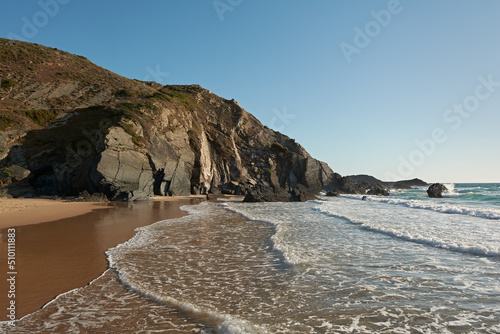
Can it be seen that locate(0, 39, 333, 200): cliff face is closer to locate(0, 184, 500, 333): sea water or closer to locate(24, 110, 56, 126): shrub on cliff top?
locate(24, 110, 56, 126): shrub on cliff top

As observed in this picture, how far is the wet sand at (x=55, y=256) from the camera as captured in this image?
228 inches

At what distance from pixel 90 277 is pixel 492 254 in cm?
1209

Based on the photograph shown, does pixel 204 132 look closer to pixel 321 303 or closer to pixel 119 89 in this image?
pixel 119 89

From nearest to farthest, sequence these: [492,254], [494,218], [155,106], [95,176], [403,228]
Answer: [492,254], [403,228], [494,218], [95,176], [155,106]

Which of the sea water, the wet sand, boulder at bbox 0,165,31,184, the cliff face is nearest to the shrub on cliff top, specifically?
the cliff face

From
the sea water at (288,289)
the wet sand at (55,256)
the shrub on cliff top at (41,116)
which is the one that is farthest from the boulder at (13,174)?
the sea water at (288,289)

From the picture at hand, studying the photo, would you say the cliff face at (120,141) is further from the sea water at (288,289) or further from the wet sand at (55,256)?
the sea water at (288,289)

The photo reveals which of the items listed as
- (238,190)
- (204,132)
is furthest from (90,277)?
(204,132)

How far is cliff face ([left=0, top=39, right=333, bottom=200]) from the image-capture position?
102ft

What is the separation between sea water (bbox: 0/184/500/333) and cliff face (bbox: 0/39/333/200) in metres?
23.3

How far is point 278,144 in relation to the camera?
222ft

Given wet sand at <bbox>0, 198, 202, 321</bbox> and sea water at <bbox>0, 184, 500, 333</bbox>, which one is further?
wet sand at <bbox>0, 198, 202, 321</bbox>

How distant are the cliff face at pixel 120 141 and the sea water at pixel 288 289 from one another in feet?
76.6

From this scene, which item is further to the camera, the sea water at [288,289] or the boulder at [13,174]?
the boulder at [13,174]
